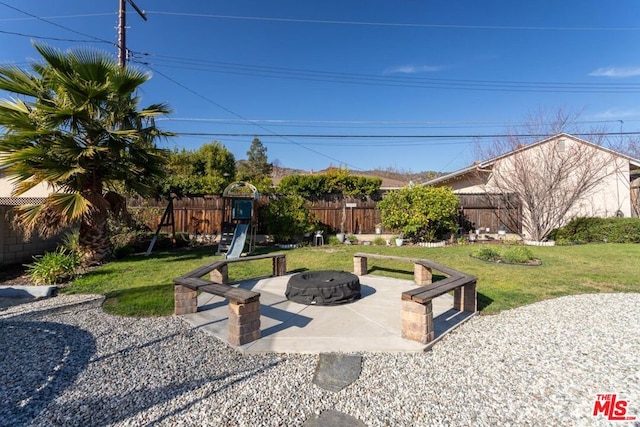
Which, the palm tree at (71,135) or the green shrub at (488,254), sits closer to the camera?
the palm tree at (71,135)

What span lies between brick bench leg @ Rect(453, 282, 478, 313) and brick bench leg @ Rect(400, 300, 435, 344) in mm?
1237

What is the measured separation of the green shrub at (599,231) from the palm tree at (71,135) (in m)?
15.1

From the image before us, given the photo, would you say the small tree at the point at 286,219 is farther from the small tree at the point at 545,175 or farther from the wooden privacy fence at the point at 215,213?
the small tree at the point at 545,175

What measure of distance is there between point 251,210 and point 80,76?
5.79 metres

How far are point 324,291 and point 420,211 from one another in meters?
7.59

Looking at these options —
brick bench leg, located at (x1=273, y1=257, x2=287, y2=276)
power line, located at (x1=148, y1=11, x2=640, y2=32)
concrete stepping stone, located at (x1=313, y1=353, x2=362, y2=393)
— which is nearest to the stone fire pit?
concrete stepping stone, located at (x1=313, y1=353, x2=362, y2=393)

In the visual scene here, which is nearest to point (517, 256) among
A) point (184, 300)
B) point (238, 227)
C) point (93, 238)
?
point (184, 300)

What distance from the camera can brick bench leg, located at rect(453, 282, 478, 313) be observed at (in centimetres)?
419

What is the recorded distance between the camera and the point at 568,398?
7.44 ft

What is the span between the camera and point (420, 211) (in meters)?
11.0

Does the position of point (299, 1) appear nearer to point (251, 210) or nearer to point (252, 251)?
point (251, 210)

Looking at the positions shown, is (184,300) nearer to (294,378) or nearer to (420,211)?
(294,378)

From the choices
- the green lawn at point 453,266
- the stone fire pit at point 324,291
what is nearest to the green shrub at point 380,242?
the green lawn at point 453,266

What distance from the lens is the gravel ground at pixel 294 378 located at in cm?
210
